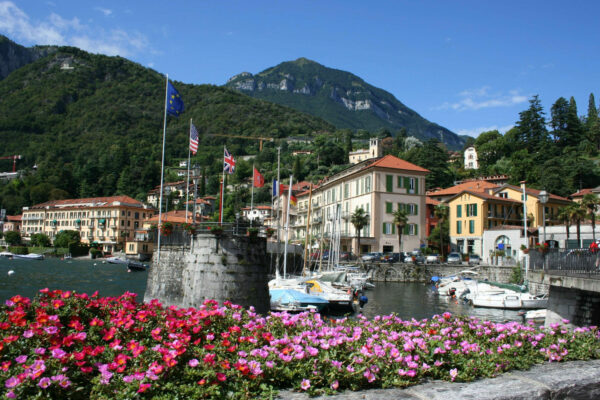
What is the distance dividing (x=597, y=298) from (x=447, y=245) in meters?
58.6

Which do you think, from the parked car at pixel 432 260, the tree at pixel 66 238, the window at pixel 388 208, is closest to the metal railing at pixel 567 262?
the parked car at pixel 432 260

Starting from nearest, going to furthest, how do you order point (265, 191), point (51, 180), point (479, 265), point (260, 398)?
point (260, 398) → point (479, 265) → point (265, 191) → point (51, 180)

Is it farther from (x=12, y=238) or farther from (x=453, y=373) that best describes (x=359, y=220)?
(x=12, y=238)

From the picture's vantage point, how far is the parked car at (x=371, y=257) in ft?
205

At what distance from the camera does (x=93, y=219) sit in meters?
128

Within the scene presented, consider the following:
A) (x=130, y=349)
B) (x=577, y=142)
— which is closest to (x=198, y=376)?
(x=130, y=349)

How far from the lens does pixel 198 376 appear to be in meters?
4.91

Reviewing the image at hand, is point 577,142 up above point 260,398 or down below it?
above

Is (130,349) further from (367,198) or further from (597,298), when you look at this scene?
(367,198)

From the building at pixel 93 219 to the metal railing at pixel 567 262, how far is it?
388 ft

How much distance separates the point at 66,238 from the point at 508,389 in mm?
131293

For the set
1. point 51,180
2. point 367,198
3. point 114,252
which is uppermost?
point 51,180

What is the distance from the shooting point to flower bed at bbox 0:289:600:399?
4.64 m

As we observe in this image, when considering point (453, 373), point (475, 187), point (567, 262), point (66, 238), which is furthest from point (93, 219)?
point (453, 373)
